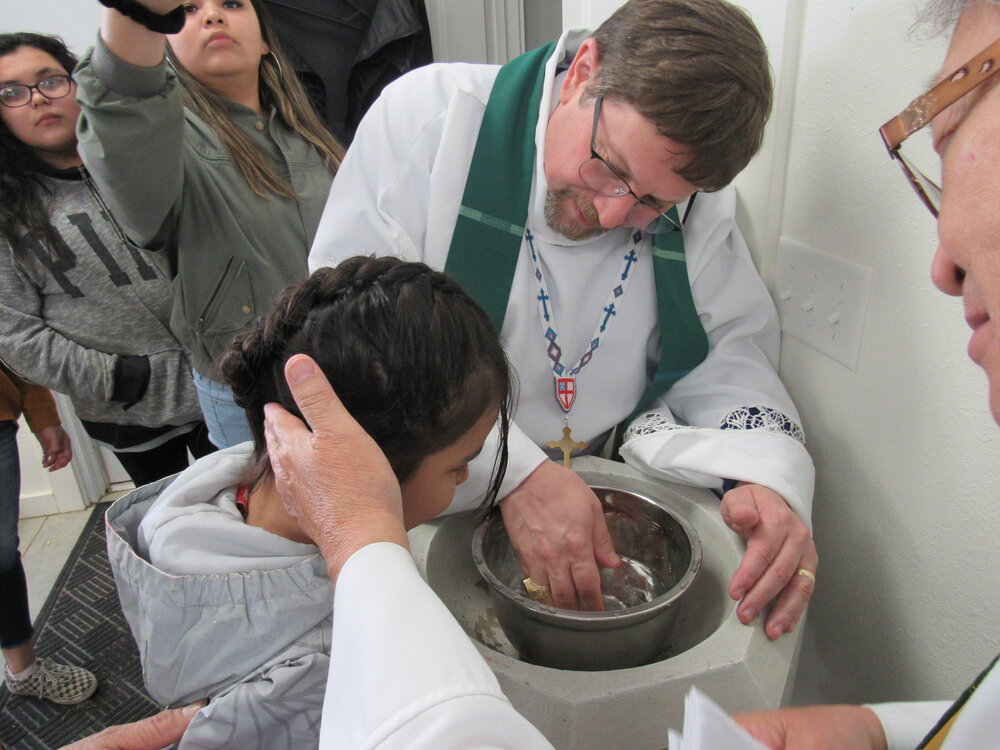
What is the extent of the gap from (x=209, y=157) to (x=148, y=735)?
1117 mm

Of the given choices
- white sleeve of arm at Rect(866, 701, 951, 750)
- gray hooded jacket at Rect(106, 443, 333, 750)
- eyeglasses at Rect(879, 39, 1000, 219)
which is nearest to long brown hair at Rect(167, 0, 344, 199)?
gray hooded jacket at Rect(106, 443, 333, 750)

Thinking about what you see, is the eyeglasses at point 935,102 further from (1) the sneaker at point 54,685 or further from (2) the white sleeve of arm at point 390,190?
(1) the sneaker at point 54,685

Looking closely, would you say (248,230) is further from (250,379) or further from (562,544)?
(562,544)

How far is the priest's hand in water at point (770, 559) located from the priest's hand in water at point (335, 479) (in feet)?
1.59

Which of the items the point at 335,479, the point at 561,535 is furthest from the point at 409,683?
the point at 561,535

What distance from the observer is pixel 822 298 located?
1084 millimetres

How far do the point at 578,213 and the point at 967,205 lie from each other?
70 centimetres

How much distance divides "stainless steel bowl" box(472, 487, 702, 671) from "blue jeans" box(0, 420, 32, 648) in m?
1.38

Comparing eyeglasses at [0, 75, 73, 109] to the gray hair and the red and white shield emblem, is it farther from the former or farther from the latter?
the gray hair

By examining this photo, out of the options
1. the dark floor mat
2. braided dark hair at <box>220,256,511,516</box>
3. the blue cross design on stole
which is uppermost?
braided dark hair at <box>220,256,511,516</box>

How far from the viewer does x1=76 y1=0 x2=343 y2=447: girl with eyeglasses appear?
3.53 feet

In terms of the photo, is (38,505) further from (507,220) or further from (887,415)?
(887,415)

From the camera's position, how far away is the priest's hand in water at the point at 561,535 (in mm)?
993

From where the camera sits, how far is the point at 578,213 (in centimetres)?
114
